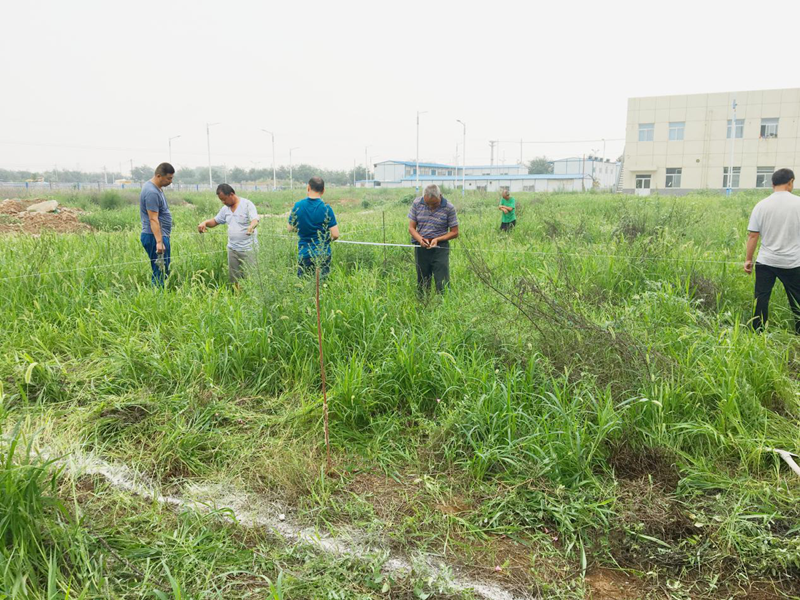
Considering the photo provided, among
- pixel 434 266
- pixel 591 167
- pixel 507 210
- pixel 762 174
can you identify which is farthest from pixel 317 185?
pixel 591 167

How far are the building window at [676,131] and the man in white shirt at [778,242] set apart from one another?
4469 centimetres

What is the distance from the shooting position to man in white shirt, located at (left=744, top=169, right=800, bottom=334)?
484 cm

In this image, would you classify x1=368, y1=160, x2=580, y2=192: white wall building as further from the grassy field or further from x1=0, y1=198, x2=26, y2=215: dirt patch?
the grassy field

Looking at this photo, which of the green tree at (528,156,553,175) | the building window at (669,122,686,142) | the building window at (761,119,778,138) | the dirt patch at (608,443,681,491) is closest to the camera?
the dirt patch at (608,443,681,491)

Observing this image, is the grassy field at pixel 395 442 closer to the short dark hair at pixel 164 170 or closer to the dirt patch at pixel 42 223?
the short dark hair at pixel 164 170

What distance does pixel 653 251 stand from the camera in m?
6.70

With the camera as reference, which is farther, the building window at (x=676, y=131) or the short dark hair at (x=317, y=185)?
the building window at (x=676, y=131)

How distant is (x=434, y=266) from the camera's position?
6.18 m

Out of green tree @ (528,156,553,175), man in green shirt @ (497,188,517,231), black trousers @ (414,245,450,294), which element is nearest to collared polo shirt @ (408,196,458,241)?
black trousers @ (414,245,450,294)

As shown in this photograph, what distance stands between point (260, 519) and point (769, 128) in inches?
2005

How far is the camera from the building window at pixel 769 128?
41.5 m

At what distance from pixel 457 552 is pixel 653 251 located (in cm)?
531

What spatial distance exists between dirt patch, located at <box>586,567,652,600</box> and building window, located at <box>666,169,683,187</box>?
48.3m

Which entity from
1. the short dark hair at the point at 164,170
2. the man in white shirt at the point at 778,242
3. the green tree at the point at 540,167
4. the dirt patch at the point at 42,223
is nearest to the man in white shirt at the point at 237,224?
the short dark hair at the point at 164,170
